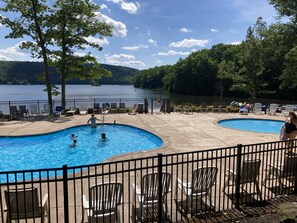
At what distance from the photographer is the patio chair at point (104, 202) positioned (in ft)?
13.9

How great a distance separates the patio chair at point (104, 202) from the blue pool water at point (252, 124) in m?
15.7

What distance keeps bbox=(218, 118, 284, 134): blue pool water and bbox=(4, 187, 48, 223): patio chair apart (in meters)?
16.6

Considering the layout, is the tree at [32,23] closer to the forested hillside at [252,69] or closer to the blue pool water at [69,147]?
the blue pool water at [69,147]

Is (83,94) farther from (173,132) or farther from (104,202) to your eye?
(104,202)

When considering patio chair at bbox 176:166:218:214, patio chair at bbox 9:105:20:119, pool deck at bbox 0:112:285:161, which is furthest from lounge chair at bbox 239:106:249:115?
patio chair at bbox 9:105:20:119

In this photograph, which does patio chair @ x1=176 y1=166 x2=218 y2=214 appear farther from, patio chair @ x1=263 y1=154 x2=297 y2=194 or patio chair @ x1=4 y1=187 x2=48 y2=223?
patio chair @ x1=4 y1=187 x2=48 y2=223

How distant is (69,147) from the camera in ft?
43.1

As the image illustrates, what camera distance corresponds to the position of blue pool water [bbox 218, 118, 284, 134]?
18417 millimetres

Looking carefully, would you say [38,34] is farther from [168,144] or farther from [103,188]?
[103,188]

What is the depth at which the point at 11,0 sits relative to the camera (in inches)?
749

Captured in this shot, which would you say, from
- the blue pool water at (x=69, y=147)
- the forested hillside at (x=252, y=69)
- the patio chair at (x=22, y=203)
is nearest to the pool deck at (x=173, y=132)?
the blue pool water at (x=69, y=147)

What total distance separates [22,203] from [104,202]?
1383 millimetres

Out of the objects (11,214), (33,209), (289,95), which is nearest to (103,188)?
(33,209)

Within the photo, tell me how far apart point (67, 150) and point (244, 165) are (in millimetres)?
9740
